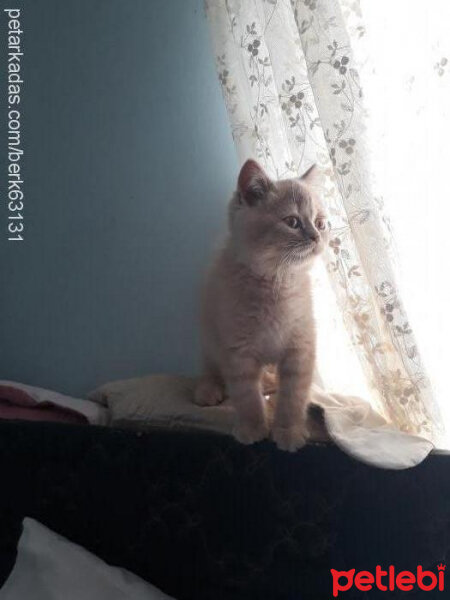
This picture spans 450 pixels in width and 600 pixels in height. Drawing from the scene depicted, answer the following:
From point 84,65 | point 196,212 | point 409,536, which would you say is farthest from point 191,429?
point 84,65

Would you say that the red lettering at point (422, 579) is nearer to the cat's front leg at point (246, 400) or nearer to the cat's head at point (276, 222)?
the cat's front leg at point (246, 400)

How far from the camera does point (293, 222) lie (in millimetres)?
951

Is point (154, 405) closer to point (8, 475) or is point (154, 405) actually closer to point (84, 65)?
point (8, 475)

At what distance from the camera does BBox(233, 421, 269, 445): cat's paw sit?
926 mm

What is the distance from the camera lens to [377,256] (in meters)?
0.94

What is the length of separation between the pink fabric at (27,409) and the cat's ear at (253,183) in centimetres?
65

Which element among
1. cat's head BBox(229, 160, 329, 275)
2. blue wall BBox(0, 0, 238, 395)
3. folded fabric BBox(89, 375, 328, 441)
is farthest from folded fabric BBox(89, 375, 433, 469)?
cat's head BBox(229, 160, 329, 275)

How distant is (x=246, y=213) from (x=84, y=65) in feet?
2.29

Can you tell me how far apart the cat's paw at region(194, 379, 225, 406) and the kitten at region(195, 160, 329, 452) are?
0.11 metres

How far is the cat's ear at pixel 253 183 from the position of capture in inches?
36.4

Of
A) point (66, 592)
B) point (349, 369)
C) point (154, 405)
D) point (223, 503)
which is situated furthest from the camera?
point (349, 369)

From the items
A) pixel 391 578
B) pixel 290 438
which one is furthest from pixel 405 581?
pixel 290 438

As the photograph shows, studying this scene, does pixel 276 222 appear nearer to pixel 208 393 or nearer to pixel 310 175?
pixel 310 175

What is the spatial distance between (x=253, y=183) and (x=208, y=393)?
0.50m
